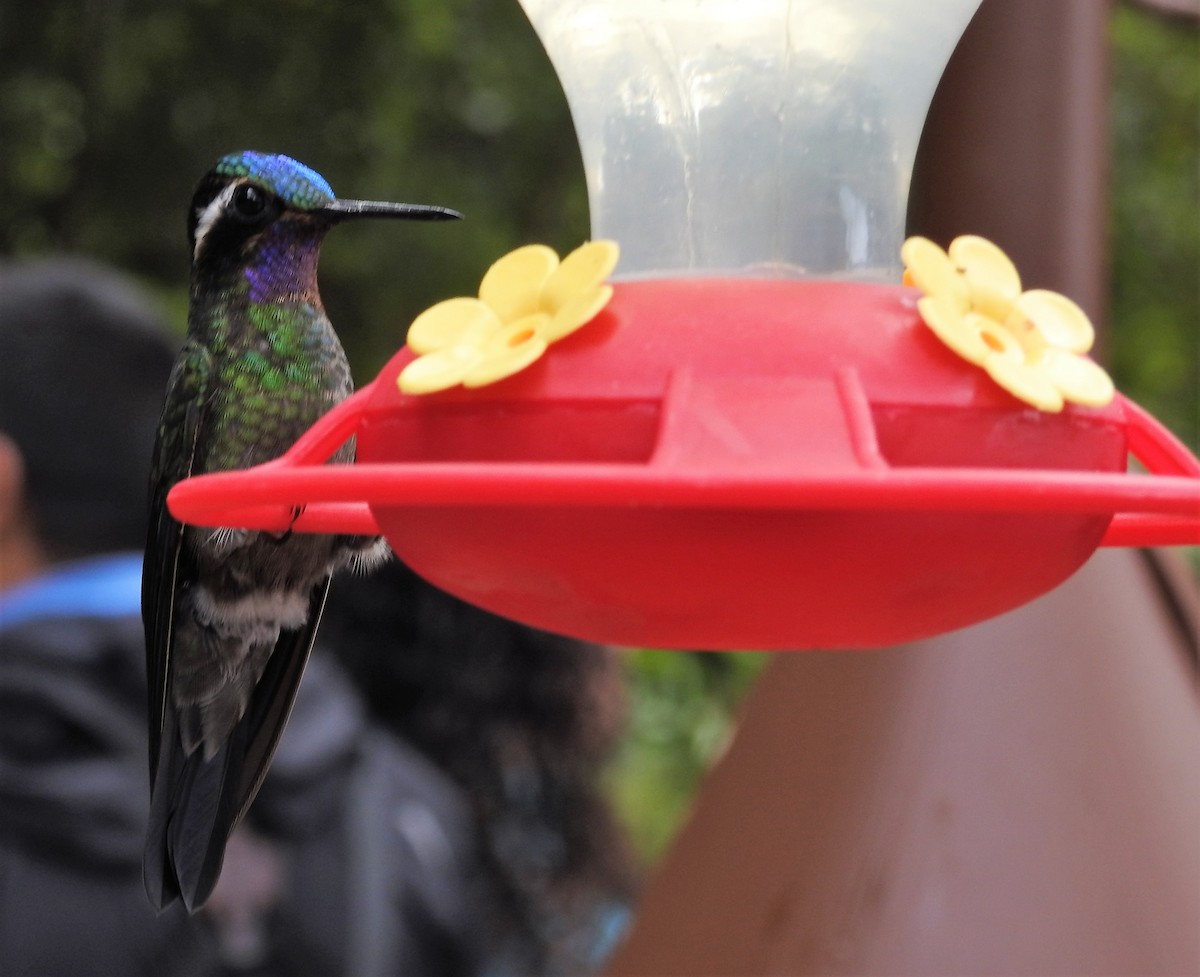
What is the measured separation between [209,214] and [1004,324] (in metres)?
1.35

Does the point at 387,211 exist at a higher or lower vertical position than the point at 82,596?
higher

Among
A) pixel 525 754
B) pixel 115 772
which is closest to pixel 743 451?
pixel 115 772

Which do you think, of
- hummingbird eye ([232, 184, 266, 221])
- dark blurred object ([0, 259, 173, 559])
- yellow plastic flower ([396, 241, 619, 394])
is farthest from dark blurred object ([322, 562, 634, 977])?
yellow plastic flower ([396, 241, 619, 394])

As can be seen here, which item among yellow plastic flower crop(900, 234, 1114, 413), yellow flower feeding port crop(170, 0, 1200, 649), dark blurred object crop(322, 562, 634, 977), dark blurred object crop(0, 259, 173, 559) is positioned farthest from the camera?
dark blurred object crop(322, 562, 634, 977)

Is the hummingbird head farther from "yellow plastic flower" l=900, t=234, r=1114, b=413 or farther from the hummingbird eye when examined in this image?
"yellow plastic flower" l=900, t=234, r=1114, b=413

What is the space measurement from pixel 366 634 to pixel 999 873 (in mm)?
3213

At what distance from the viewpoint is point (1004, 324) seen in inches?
61.6

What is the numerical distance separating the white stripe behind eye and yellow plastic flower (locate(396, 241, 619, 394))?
87 centimetres

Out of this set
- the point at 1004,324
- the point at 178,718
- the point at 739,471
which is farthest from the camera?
the point at 178,718

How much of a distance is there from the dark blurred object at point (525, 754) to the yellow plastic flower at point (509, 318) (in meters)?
2.88

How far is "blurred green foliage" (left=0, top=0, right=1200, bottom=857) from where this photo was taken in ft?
17.4

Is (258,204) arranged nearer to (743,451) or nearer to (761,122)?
(761,122)

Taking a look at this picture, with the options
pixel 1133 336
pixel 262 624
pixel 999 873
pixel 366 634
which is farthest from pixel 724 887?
pixel 1133 336

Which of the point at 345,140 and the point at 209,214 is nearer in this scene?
the point at 209,214
